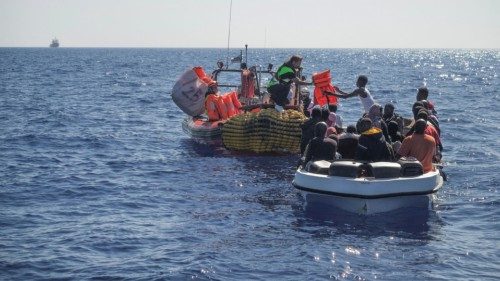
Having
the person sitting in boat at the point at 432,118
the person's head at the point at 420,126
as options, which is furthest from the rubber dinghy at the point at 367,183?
the person sitting in boat at the point at 432,118

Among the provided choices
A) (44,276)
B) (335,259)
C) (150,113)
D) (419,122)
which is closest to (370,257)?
(335,259)

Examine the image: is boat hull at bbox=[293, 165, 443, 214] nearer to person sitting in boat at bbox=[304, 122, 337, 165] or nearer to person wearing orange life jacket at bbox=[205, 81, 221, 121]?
person sitting in boat at bbox=[304, 122, 337, 165]

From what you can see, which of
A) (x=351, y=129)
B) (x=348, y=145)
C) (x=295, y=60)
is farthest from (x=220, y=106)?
(x=348, y=145)

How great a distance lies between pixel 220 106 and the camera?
19.8m

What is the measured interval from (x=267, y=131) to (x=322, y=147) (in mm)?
5074

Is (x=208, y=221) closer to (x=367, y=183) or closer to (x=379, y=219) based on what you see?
(x=367, y=183)

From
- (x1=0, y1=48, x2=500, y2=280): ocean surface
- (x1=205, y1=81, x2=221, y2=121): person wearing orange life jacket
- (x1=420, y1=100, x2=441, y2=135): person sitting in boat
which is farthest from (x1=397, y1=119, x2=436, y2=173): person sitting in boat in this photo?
(x1=205, y1=81, x2=221, y2=121): person wearing orange life jacket

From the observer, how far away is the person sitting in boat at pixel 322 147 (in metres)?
12.4

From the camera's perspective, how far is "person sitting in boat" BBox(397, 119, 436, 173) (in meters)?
12.5

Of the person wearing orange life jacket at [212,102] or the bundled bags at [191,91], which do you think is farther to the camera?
the bundled bags at [191,91]

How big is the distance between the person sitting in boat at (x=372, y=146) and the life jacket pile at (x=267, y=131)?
507 cm

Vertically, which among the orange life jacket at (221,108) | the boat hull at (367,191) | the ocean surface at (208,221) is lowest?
the ocean surface at (208,221)

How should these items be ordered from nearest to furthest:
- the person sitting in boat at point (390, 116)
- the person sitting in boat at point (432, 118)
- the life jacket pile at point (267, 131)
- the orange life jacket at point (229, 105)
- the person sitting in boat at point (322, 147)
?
the person sitting in boat at point (322, 147) < the person sitting in boat at point (390, 116) < the person sitting in boat at point (432, 118) < the life jacket pile at point (267, 131) < the orange life jacket at point (229, 105)

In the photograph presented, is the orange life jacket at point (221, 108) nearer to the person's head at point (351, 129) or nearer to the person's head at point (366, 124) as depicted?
the person's head at point (351, 129)
